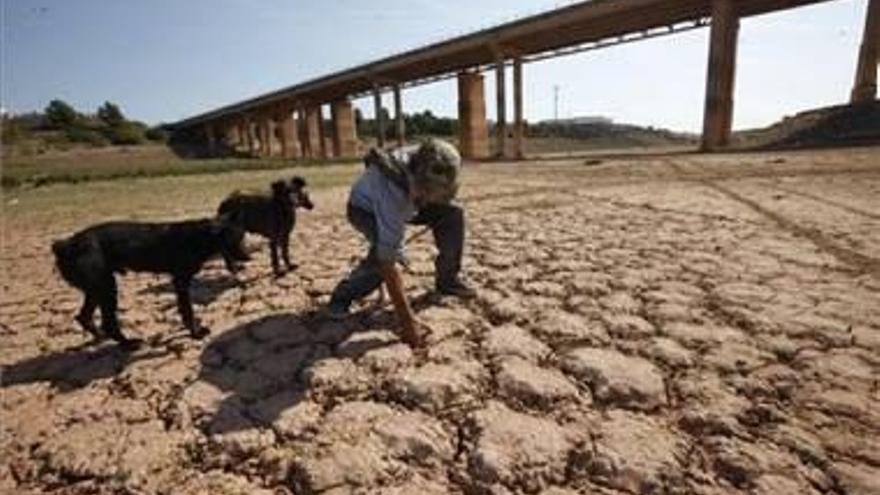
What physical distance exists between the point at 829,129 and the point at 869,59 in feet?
14.7

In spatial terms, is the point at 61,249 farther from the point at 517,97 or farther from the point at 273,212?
the point at 517,97

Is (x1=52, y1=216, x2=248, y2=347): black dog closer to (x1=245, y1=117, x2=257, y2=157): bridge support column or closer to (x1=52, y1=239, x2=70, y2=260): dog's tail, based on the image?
(x1=52, y1=239, x2=70, y2=260): dog's tail

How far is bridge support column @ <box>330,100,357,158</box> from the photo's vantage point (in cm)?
4881

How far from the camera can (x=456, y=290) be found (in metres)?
4.72

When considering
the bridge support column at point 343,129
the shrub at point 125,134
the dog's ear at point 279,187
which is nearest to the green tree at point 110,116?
the shrub at point 125,134

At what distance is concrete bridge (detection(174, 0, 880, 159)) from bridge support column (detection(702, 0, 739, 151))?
37mm

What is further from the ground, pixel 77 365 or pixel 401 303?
pixel 401 303

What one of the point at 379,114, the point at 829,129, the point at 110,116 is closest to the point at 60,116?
the point at 110,116

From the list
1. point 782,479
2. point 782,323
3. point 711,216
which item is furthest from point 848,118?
point 782,479

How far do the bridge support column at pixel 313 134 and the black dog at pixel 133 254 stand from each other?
51.8 m

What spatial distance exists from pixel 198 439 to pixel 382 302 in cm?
186

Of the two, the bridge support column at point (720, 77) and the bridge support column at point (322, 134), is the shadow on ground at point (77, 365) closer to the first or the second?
the bridge support column at point (720, 77)

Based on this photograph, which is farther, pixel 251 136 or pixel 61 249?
pixel 251 136

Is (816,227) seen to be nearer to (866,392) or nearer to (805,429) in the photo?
(866,392)
